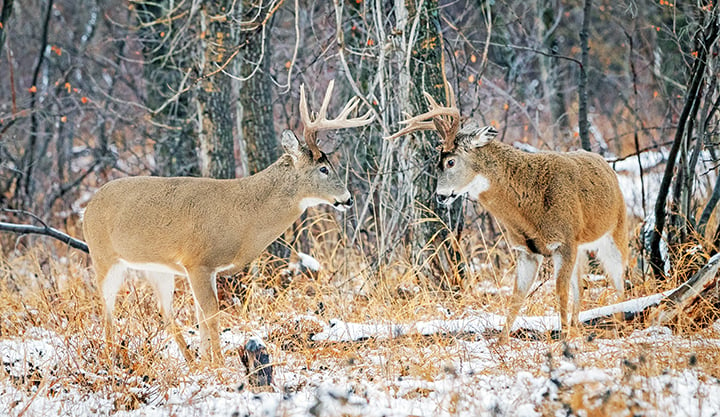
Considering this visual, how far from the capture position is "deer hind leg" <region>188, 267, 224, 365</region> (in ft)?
18.6

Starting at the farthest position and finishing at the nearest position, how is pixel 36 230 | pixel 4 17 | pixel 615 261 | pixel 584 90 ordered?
pixel 4 17
pixel 584 90
pixel 36 230
pixel 615 261

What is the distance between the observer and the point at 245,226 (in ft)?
19.6

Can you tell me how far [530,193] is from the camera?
5.94 meters

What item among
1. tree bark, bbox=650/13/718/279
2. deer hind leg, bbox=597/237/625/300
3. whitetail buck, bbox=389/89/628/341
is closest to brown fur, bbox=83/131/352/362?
whitetail buck, bbox=389/89/628/341

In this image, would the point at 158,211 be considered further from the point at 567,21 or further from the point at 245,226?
the point at 567,21

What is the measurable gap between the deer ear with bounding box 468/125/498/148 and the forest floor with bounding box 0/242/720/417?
134 cm

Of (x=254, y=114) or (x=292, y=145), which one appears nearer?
(x=292, y=145)

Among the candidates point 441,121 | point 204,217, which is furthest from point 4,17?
point 441,121

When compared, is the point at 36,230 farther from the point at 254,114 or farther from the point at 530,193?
the point at 530,193

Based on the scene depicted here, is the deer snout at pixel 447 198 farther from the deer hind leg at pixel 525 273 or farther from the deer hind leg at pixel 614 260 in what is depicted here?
the deer hind leg at pixel 614 260

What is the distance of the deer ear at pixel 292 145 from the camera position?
19.7 feet

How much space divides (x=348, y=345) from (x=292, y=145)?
1575mm

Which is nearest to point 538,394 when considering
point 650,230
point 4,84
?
point 650,230

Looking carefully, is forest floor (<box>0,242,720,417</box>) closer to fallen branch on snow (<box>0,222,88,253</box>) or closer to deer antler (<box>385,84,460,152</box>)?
fallen branch on snow (<box>0,222,88,253</box>)
